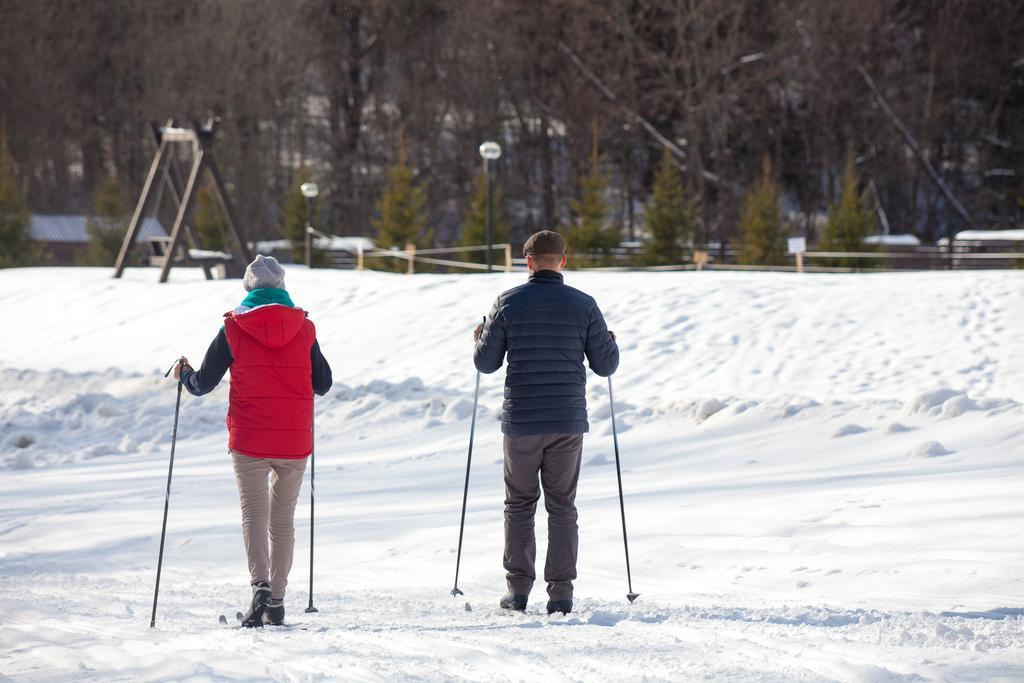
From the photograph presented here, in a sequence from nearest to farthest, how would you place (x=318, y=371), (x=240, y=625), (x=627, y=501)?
1. (x=240, y=625)
2. (x=318, y=371)
3. (x=627, y=501)

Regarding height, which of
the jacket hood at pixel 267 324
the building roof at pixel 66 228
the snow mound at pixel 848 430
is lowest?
the snow mound at pixel 848 430

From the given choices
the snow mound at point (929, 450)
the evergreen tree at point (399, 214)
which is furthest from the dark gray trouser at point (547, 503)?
the evergreen tree at point (399, 214)

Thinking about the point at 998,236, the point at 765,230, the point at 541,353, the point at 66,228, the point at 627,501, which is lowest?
the point at 627,501

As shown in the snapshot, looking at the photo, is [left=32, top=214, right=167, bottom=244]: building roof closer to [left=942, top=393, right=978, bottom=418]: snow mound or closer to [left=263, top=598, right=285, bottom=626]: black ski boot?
[left=942, top=393, right=978, bottom=418]: snow mound

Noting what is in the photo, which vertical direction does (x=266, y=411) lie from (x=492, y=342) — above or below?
A: below

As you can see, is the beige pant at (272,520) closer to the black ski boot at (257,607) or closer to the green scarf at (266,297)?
the black ski boot at (257,607)

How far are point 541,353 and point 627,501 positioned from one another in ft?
9.64

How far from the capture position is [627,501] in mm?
7797

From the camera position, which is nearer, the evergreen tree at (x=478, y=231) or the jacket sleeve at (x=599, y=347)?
the jacket sleeve at (x=599, y=347)

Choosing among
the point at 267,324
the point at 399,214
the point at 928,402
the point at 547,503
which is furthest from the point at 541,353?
the point at 399,214

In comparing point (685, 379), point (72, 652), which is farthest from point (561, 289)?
point (685, 379)

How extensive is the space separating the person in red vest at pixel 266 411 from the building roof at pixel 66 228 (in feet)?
134

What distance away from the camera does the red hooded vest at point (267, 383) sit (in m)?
5.09

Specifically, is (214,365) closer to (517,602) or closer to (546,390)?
(546,390)
